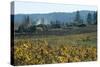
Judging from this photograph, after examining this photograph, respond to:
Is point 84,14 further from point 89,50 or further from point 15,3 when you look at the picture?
point 15,3

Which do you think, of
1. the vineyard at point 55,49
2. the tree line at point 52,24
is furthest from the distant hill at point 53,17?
the vineyard at point 55,49

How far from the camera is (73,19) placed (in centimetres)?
293

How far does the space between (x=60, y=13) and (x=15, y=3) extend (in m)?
0.62

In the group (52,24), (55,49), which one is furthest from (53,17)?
(55,49)

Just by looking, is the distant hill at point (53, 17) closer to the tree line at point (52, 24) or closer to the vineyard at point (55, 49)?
the tree line at point (52, 24)

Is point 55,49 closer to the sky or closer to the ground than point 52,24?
closer to the ground

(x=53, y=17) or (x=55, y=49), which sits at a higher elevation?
(x=53, y=17)

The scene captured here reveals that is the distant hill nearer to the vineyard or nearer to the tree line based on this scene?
the tree line

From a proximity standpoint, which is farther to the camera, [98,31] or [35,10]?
[98,31]

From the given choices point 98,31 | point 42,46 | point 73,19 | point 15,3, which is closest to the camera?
point 15,3

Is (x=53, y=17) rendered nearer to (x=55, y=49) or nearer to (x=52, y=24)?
(x=52, y=24)

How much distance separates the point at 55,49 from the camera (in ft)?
9.23

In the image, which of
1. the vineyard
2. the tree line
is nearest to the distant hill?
the tree line
